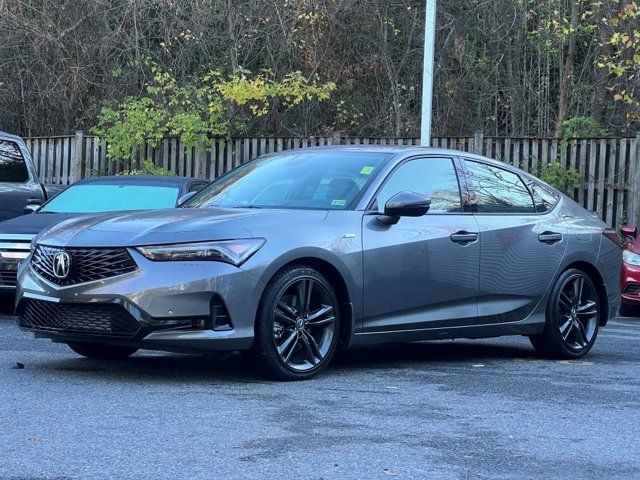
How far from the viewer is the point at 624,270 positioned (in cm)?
1470

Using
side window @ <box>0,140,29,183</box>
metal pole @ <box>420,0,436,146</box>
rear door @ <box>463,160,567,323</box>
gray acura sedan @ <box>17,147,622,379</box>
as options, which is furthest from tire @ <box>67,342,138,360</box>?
metal pole @ <box>420,0,436,146</box>

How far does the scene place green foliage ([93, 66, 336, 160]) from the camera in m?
21.6

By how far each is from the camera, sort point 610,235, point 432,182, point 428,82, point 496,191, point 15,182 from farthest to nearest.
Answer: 1. point 428,82
2. point 15,182
3. point 610,235
4. point 496,191
5. point 432,182

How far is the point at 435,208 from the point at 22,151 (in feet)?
23.9

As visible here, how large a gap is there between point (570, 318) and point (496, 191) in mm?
1173

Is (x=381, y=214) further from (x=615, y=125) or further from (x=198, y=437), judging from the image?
(x=615, y=125)

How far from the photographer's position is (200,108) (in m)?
22.5

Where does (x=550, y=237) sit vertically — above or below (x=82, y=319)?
above

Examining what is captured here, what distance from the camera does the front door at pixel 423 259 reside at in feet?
27.6

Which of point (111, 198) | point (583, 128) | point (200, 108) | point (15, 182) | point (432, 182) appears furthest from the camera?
point (583, 128)

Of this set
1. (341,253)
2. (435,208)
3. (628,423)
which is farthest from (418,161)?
(628,423)

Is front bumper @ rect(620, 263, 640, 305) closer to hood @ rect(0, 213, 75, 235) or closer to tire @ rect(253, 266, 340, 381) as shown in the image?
hood @ rect(0, 213, 75, 235)

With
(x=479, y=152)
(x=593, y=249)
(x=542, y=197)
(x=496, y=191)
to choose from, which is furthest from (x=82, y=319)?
(x=479, y=152)

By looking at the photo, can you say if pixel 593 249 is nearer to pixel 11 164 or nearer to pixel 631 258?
pixel 631 258
